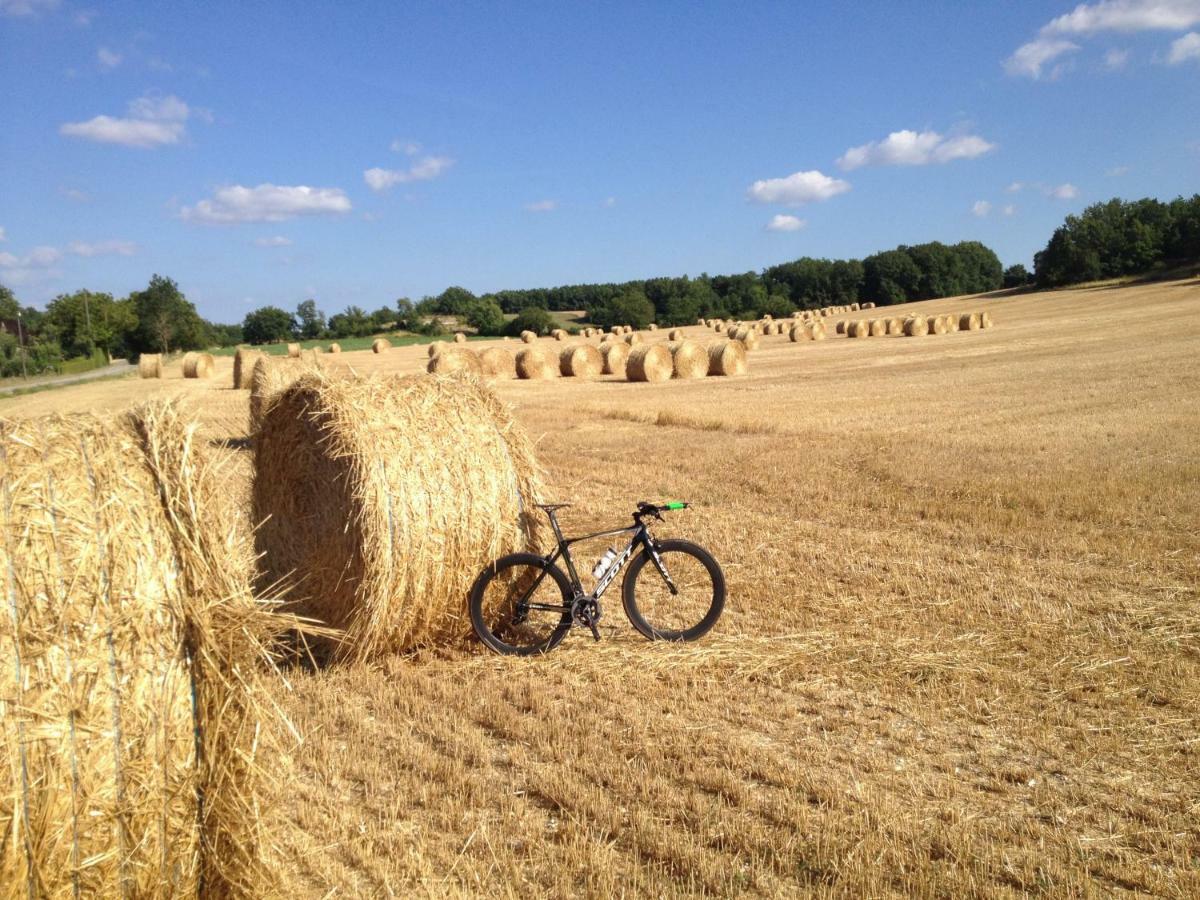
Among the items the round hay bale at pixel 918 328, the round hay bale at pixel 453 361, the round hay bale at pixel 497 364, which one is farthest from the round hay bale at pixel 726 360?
the round hay bale at pixel 918 328

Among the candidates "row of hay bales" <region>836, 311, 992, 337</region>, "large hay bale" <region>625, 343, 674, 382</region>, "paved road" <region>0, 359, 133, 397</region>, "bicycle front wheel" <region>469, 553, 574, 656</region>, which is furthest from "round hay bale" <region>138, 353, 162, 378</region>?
"bicycle front wheel" <region>469, 553, 574, 656</region>

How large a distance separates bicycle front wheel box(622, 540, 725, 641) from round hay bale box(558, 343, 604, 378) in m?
21.2

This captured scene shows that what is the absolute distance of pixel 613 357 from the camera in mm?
30062

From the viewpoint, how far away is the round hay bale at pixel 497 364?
95.6 feet

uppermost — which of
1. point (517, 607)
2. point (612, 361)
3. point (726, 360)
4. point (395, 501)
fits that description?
point (612, 361)

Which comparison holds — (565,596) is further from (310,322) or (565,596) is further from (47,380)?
(310,322)

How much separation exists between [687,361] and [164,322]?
188ft

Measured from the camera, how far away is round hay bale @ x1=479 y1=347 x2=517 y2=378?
29141mm

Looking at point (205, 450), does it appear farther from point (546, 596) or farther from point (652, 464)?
A: point (652, 464)

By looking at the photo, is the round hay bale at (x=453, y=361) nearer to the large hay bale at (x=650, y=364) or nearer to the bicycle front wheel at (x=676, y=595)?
the large hay bale at (x=650, y=364)

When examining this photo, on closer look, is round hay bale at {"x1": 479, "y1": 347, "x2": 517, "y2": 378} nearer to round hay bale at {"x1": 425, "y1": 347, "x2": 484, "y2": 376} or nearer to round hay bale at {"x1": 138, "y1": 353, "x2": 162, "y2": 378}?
round hay bale at {"x1": 425, "y1": 347, "x2": 484, "y2": 376}

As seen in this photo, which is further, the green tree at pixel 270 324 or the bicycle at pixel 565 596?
the green tree at pixel 270 324

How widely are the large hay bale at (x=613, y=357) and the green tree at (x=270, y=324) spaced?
67.7 metres

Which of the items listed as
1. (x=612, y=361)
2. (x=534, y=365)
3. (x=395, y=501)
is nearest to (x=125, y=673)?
(x=395, y=501)
